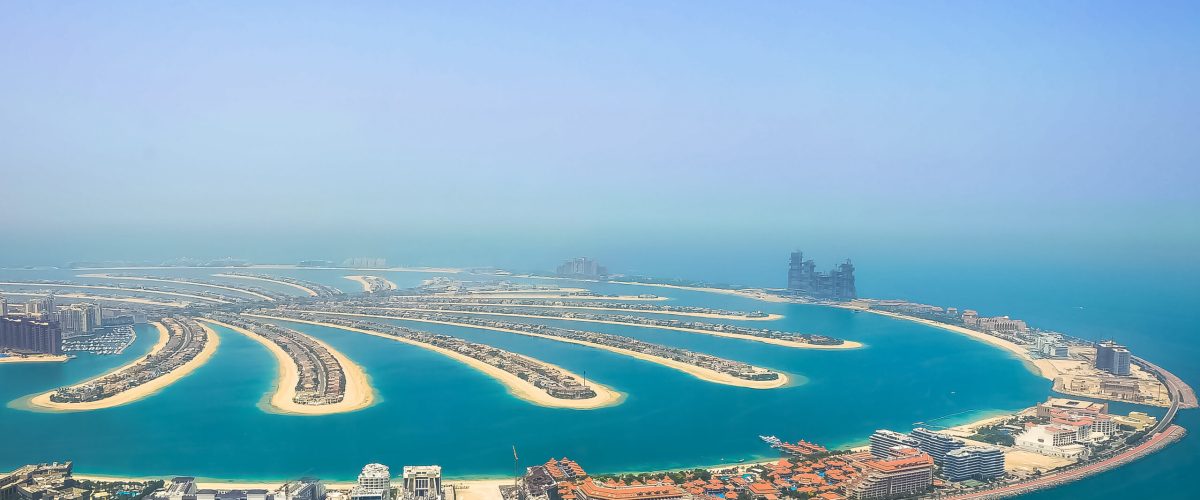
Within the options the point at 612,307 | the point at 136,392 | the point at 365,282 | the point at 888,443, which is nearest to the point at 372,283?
the point at 365,282

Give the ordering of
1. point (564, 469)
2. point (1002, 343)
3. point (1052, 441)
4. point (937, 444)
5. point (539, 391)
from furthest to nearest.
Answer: point (1002, 343) < point (539, 391) < point (1052, 441) < point (937, 444) < point (564, 469)

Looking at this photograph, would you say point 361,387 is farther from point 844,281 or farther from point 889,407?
point 844,281

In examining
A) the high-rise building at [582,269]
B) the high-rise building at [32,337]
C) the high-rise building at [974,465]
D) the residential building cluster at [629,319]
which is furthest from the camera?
the high-rise building at [582,269]

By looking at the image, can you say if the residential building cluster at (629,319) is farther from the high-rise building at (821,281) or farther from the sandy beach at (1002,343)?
the high-rise building at (821,281)

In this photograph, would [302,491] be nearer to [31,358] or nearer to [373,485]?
[373,485]

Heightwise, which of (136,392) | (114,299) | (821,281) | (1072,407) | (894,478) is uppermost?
(821,281)

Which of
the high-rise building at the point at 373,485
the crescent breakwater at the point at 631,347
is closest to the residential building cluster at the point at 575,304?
the crescent breakwater at the point at 631,347

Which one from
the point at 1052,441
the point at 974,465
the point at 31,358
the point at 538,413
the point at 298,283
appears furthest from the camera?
the point at 298,283
